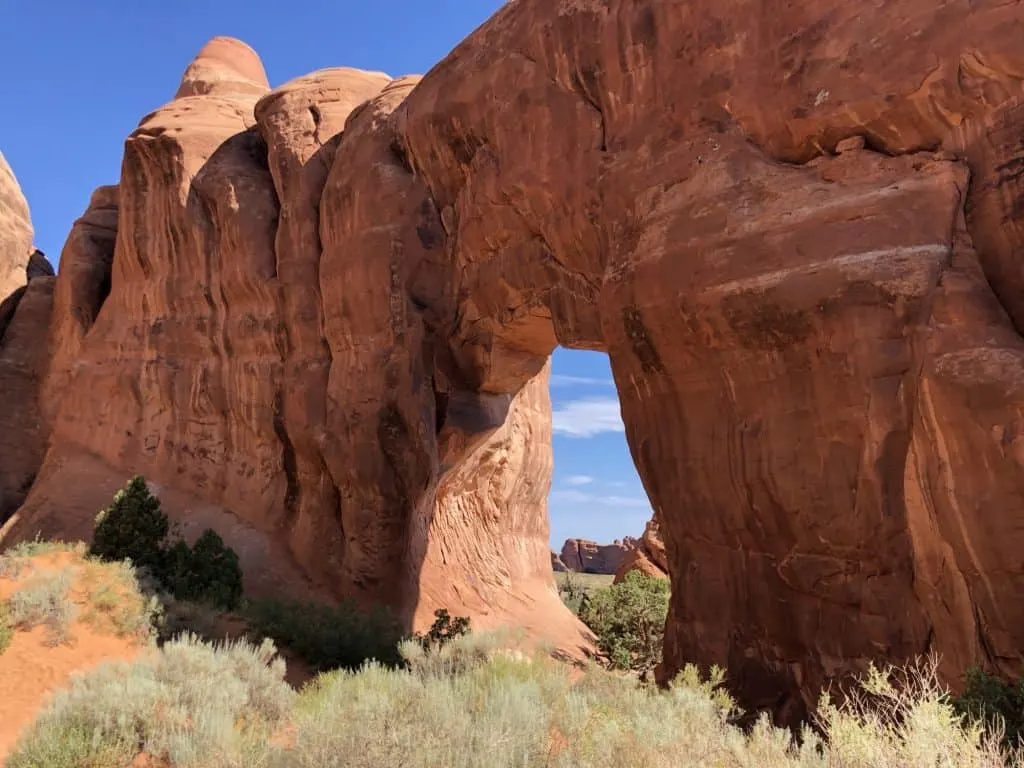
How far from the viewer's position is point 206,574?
13242 millimetres

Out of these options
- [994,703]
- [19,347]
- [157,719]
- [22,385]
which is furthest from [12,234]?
[994,703]

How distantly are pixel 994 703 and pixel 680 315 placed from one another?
4.92 meters

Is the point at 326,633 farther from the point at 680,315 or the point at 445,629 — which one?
the point at 680,315

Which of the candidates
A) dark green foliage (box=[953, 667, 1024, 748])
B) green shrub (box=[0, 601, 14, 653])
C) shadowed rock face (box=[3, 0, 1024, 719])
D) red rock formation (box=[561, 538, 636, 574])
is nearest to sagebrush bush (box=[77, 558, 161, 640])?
green shrub (box=[0, 601, 14, 653])

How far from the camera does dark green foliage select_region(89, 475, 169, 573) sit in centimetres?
1321

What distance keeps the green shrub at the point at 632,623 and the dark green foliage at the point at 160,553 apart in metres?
8.72

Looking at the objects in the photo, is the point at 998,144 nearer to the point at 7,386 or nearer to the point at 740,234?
the point at 740,234

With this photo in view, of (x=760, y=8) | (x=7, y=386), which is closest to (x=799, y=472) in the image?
(x=760, y=8)

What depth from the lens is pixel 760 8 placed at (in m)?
8.44

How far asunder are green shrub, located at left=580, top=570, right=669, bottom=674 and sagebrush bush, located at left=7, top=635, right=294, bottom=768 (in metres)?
11.0

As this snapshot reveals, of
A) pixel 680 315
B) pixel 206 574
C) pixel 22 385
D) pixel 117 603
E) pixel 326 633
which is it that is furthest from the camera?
pixel 22 385

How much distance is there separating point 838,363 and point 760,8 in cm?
442

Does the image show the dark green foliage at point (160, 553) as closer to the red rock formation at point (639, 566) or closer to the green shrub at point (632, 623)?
the green shrub at point (632, 623)

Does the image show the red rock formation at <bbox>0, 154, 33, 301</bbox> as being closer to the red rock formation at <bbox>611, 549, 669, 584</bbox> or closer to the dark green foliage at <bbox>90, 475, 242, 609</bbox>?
the dark green foliage at <bbox>90, 475, 242, 609</bbox>
